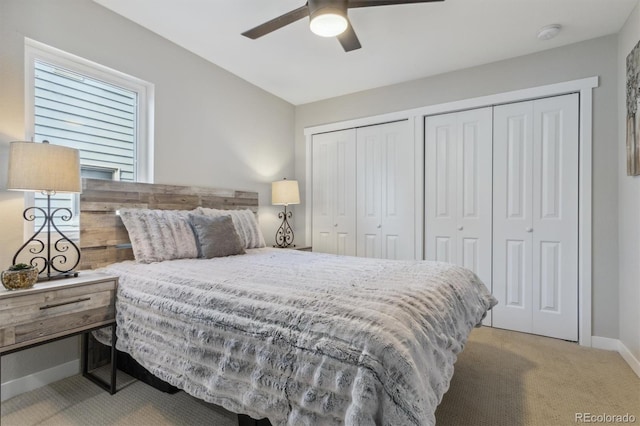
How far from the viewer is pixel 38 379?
1944 mm

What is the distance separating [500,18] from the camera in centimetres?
239

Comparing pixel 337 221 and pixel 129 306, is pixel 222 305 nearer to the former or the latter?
pixel 129 306

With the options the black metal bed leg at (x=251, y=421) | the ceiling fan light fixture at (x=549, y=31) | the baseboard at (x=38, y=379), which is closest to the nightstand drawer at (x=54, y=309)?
the baseboard at (x=38, y=379)

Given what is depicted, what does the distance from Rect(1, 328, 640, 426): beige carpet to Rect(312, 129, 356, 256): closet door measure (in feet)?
6.58

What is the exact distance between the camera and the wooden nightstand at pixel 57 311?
1.46 m

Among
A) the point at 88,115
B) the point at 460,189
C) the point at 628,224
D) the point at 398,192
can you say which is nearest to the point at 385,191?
the point at 398,192

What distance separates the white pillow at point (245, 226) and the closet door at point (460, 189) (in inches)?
Answer: 72.7

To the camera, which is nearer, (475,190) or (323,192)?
(475,190)

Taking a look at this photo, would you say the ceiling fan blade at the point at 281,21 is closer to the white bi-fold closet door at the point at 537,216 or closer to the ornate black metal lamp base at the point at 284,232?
the white bi-fold closet door at the point at 537,216

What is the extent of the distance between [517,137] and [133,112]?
3.49 m

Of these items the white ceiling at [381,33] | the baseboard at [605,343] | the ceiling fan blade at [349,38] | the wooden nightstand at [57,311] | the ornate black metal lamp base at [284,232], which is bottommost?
the baseboard at [605,343]

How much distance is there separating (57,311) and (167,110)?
1.81m

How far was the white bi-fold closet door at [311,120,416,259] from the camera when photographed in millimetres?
3527

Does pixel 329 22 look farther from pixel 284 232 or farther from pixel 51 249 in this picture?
pixel 284 232
